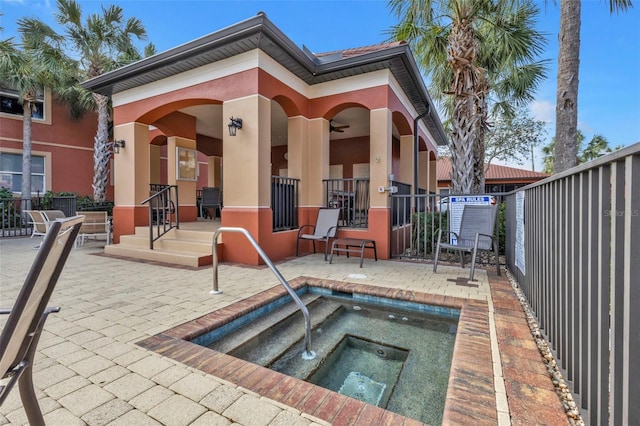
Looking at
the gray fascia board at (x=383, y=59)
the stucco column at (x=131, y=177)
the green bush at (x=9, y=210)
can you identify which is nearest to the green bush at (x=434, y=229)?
the gray fascia board at (x=383, y=59)

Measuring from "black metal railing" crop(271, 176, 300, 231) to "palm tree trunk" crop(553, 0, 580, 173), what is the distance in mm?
4984

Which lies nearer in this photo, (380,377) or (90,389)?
(90,389)

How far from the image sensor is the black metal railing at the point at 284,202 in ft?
19.5

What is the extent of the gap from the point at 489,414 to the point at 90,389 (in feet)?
7.18

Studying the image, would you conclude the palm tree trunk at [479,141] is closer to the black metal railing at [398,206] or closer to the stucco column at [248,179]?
the black metal railing at [398,206]

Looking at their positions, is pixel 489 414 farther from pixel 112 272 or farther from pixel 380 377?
pixel 112 272

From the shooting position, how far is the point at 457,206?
5477 mm

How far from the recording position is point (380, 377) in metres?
2.21

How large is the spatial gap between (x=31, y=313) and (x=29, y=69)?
13584 millimetres

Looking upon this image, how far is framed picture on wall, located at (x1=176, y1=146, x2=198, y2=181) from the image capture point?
7.79 m

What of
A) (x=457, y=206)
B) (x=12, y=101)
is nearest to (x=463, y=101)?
(x=457, y=206)

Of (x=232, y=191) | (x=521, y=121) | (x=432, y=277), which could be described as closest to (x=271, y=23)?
(x=232, y=191)

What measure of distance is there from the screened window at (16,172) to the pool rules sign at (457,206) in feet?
45.9

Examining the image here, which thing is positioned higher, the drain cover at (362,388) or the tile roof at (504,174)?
the tile roof at (504,174)
